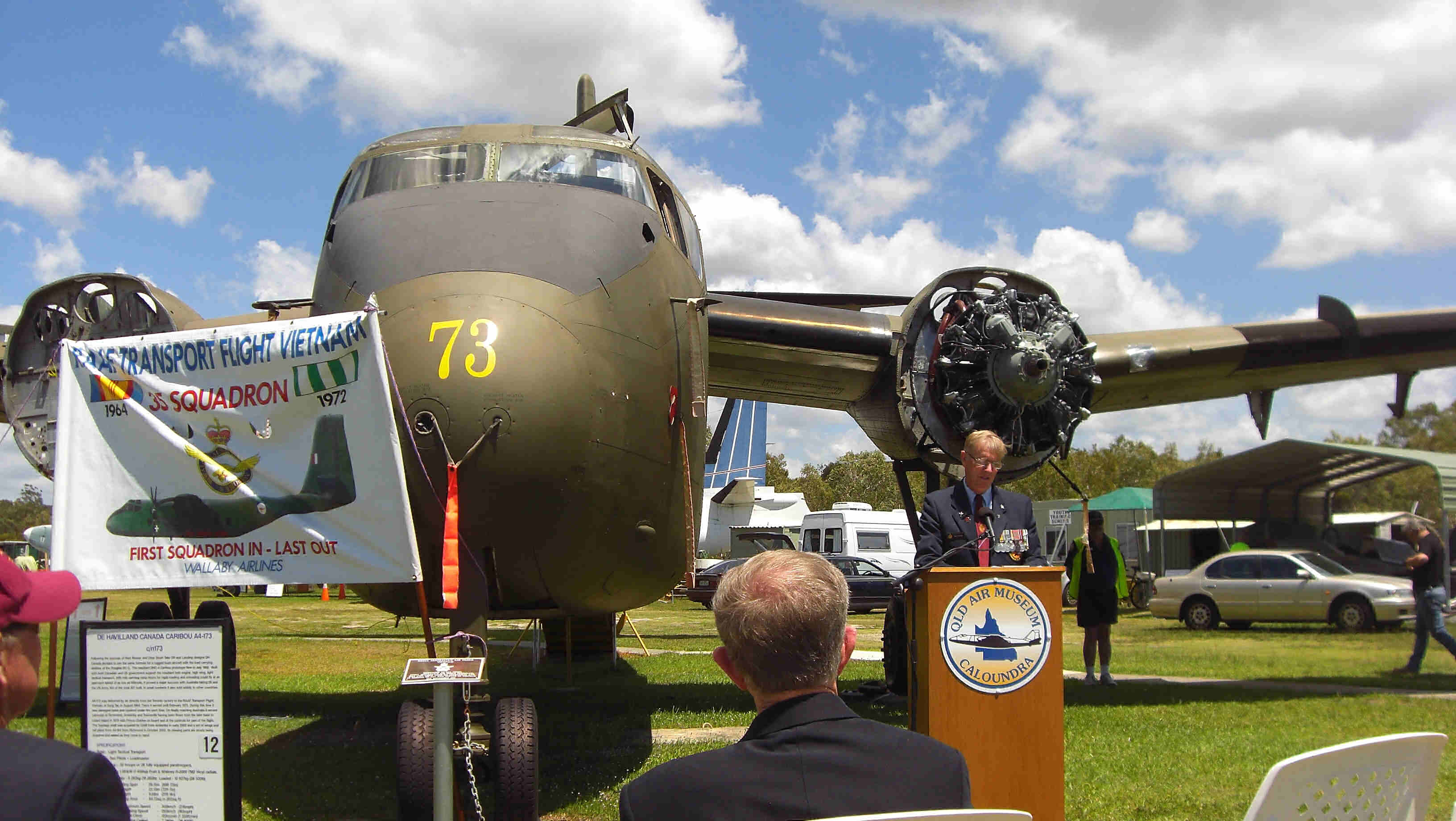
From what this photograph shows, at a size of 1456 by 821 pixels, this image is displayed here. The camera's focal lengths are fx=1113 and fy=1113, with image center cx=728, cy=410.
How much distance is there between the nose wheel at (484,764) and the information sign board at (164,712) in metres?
0.83

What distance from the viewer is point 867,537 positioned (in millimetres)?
33656

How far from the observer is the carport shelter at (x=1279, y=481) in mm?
26000

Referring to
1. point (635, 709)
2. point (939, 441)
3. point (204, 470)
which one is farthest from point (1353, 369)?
point (204, 470)

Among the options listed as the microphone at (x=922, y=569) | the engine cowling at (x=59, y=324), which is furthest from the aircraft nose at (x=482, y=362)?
the engine cowling at (x=59, y=324)

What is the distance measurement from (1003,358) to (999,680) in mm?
4937

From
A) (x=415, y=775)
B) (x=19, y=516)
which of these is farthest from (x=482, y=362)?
(x=19, y=516)

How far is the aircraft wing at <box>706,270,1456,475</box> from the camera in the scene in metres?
9.66

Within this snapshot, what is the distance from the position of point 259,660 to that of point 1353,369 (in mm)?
14026

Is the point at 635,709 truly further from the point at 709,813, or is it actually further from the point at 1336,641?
the point at 1336,641

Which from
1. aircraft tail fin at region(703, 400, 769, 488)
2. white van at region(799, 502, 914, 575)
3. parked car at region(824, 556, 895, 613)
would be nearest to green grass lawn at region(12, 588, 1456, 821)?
parked car at region(824, 556, 895, 613)

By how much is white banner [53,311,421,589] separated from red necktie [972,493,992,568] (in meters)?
2.77

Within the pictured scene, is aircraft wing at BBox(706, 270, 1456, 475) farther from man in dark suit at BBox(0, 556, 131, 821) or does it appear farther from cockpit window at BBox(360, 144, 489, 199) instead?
man in dark suit at BBox(0, 556, 131, 821)

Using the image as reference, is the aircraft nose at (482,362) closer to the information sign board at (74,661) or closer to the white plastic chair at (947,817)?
the white plastic chair at (947,817)

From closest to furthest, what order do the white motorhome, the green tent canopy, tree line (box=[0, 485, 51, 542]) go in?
the green tent canopy → the white motorhome → tree line (box=[0, 485, 51, 542])
